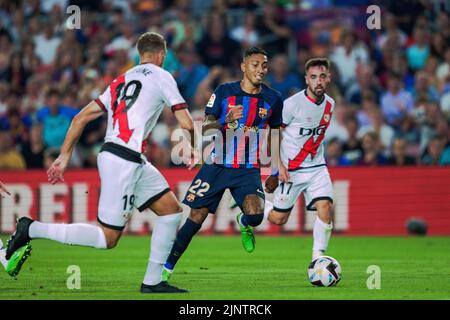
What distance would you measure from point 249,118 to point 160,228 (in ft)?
6.25

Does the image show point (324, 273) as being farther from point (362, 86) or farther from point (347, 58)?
point (347, 58)

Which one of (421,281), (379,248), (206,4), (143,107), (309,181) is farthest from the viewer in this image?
(206,4)

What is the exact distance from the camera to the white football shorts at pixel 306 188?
12594 millimetres

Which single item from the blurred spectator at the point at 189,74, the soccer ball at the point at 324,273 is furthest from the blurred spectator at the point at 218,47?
the soccer ball at the point at 324,273

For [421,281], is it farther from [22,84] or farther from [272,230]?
[22,84]

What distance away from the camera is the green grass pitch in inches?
397

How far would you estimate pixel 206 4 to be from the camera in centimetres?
2202

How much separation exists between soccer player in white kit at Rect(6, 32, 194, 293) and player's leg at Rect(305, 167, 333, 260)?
254 cm

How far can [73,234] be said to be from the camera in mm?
9797

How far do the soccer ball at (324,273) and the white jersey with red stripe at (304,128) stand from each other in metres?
2.11

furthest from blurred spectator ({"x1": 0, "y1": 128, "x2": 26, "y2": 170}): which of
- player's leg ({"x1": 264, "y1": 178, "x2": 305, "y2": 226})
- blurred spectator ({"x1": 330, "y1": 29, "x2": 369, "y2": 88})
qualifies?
player's leg ({"x1": 264, "y1": 178, "x2": 305, "y2": 226})

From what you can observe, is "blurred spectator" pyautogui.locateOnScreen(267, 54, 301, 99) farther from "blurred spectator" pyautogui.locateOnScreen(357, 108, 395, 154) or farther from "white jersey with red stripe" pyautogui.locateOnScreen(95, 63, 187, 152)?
"white jersey with red stripe" pyautogui.locateOnScreen(95, 63, 187, 152)

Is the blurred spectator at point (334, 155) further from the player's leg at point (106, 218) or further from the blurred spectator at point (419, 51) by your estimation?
the player's leg at point (106, 218)

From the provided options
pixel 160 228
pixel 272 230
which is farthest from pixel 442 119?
pixel 160 228
